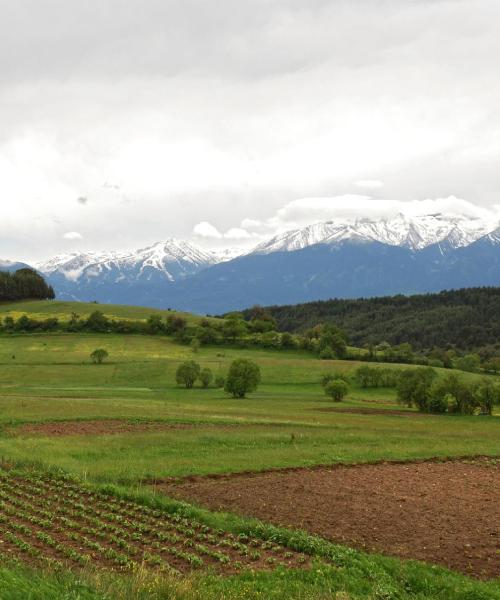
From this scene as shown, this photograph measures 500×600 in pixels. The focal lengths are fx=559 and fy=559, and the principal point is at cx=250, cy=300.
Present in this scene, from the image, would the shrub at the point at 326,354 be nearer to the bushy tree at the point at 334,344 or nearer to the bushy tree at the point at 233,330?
the bushy tree at the point at 334,344

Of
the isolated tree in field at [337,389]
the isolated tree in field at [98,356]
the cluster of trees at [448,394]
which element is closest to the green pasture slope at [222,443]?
the isolated tree in field at [98,356]

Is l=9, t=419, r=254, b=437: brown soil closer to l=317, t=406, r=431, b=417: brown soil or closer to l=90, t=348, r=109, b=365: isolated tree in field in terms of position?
l=317, t=406, r=431, b=417: brown soil

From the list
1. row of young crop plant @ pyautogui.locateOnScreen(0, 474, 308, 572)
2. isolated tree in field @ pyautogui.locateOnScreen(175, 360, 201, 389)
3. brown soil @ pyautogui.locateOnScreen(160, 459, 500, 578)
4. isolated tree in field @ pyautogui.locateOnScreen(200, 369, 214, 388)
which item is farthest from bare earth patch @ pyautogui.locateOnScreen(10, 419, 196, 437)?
isolated tree in field @ pyautogui.locateOnScreen(200, 369, 214, 388)

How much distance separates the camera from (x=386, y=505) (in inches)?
962

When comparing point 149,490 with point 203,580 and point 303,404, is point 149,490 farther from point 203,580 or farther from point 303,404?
point 303,404

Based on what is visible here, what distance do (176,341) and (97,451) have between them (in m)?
118

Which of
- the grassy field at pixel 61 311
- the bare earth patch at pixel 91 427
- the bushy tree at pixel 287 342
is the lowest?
the bare earth patch at pixel 91 427

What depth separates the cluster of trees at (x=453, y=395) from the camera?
7325 centimetres

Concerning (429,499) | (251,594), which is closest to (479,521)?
(429,499)

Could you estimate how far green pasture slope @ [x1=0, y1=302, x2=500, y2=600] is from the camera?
14617mm

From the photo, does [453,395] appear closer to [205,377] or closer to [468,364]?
[205,377]

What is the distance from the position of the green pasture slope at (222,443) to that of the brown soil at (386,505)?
1.58 meters

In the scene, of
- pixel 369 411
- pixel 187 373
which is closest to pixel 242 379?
pixel 187 373

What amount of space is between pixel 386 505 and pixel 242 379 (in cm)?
5899
